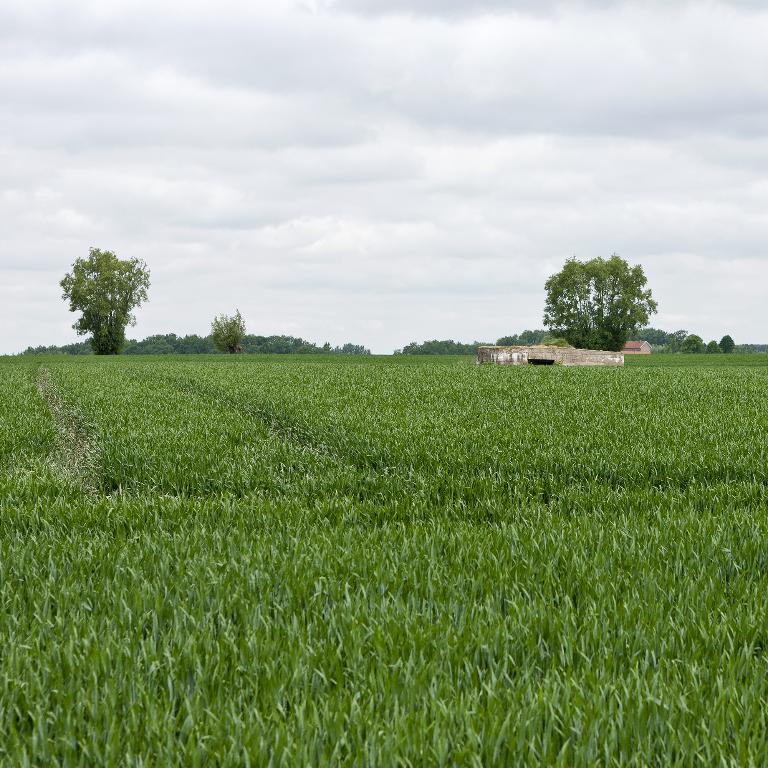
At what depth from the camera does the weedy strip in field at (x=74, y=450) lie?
31.3 feet

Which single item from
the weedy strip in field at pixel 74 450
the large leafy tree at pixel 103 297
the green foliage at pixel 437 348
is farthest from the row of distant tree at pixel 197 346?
the weedy strip in field at pixel 74 450

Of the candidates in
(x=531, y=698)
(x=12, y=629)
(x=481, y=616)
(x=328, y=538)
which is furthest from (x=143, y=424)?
(x=531, y=698)

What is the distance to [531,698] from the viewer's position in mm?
3002

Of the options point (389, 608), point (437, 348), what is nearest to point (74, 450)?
point (389, 608)

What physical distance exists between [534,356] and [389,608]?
43252 millimetres

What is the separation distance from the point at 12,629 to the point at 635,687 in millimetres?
3141

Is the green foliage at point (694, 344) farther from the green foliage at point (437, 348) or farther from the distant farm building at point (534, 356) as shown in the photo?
the distant farm building at point (534, 356)

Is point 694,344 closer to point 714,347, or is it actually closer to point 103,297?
point 714,347

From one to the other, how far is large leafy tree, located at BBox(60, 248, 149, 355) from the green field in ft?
331

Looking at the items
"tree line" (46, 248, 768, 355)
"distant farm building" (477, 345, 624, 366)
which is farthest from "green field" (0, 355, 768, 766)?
"tree line" (46, 248, 768, 355)

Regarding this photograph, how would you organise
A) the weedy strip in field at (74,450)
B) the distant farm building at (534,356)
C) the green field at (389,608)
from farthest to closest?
the distant farm building at (534,356) → the weedy strip in field at (74,450) → the green field at (389,608)

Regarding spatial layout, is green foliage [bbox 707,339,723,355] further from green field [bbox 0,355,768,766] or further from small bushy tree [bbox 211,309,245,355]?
green field [bbox 0,355,768,766]

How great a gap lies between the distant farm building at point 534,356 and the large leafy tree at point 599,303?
52814mm

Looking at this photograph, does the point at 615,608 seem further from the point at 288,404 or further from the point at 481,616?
the point at 288,404
